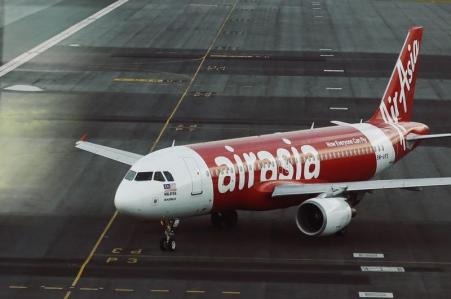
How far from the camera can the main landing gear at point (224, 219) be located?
5150 cm

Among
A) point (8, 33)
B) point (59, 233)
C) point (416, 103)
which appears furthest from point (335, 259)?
point (8, 33)

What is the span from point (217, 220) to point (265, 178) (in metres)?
3.23

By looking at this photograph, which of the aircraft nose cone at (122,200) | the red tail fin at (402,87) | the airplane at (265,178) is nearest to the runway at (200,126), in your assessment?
the airplane at (265,178)

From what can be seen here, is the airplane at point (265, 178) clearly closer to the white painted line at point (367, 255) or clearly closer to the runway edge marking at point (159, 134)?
the white painted line at point (367, 255)

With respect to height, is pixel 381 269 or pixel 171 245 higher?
pixel 381 269

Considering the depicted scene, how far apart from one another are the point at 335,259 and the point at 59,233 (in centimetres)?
1323

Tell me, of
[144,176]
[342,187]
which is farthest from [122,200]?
[342,187]

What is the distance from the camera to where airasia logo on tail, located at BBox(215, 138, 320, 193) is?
49.1m

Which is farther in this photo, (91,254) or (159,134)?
(159,134)

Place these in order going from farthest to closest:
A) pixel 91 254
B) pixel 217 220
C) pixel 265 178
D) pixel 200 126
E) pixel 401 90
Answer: pixel 200 126 → pixel 401 90 → pixel 217 220 → pixel 265 178 → pixel 91 254

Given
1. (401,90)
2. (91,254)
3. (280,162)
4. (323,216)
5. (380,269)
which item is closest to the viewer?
(380,269)

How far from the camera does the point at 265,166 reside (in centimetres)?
5062

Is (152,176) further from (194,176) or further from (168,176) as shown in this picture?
(194,176)

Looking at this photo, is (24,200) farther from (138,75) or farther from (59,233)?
(138,75)
